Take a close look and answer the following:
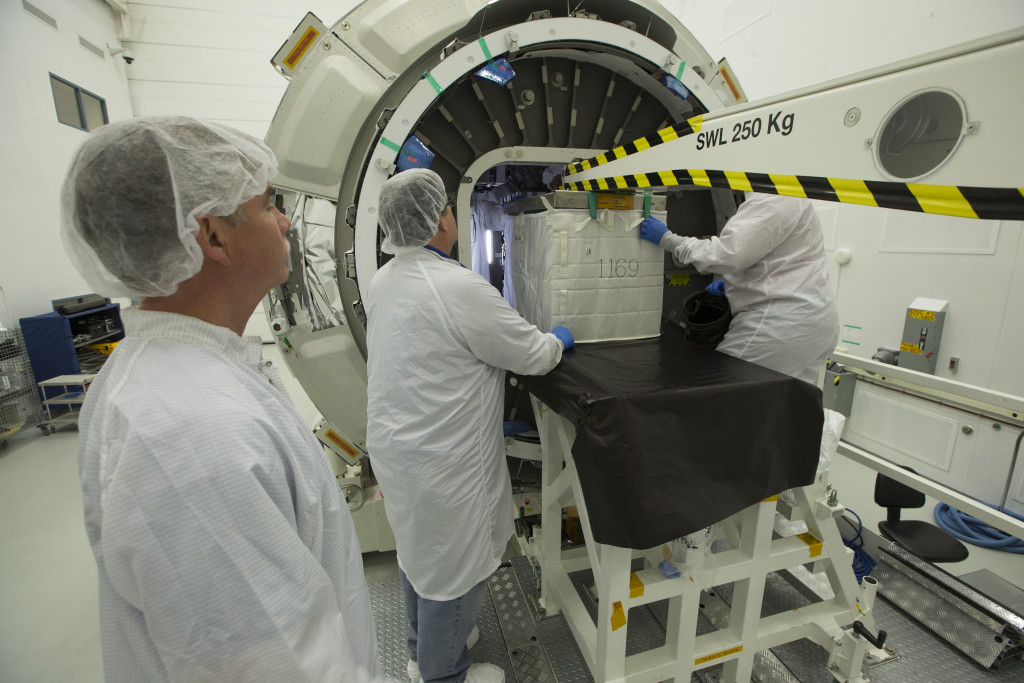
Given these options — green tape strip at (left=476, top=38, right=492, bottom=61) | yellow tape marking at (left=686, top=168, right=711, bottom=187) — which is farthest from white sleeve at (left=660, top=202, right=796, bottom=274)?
green tape strip at (left=476, top=38, right=492, bottom=61)

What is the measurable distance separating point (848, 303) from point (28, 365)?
7.30m

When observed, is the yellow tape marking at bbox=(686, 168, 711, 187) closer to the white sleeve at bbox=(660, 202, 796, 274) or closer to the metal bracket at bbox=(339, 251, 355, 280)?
the white sleeve at bbox=(660, 202, 796, 274)

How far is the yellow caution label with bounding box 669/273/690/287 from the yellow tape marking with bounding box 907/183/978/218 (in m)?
1.80

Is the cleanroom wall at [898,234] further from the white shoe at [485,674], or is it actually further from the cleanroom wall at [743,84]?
the white shoe at [485,674]

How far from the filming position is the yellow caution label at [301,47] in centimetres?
189

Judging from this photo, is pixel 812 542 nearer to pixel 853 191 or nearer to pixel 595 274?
pixel 595 274

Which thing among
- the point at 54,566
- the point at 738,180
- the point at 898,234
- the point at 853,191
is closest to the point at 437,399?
the point at 738,180

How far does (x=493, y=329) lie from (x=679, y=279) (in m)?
1.51

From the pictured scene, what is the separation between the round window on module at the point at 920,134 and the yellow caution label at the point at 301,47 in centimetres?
198

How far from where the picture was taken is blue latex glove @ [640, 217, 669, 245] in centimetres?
185

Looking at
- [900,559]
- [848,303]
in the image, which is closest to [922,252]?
[848,303]

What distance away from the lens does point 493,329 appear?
156cm

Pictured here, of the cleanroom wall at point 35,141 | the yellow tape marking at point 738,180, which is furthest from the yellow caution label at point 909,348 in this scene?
the cleanroom wall at point 35,141

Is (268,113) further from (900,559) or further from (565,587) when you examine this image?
(900,559)
